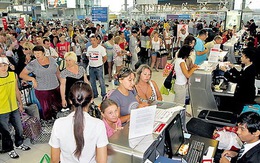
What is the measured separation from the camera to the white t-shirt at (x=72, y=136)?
5.19 feet

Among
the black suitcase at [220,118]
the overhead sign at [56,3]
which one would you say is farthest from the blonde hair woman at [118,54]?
the overhead sign at [56,3]

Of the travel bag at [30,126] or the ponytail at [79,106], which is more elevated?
the ponytail at [79,106]

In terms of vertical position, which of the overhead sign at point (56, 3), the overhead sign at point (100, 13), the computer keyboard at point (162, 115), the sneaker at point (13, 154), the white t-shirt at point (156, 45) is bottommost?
the sneaker at point (13, 154)

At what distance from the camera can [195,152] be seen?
2070 mm

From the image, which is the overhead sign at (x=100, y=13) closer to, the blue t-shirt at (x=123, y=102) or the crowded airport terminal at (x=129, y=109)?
the crowded airport terminal at (x=129, y=109)

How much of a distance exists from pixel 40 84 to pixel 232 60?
5481 mm

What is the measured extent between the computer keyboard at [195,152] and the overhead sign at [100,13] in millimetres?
8629

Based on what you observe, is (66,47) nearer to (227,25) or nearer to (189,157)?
(189,157)

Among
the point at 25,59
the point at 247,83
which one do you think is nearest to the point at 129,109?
the point at 247,83

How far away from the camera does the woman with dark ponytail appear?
61.9 inches

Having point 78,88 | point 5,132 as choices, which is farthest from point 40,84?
point 78,88

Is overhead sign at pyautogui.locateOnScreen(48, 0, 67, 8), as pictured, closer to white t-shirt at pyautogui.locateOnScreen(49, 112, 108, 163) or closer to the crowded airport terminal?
the crowded airport terminal

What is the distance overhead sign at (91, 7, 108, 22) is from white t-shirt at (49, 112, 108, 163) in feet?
29.3

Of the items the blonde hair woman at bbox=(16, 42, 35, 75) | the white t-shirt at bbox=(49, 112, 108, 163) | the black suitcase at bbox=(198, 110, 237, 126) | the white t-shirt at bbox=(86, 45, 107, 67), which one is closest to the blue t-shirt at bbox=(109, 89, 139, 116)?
the white t-shirt at bbox=(49, 112, 108, 163)
